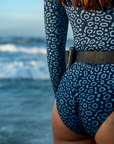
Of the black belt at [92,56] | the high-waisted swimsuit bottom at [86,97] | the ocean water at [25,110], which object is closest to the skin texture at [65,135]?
the high-waisted swimsuit bottom at [86,97]

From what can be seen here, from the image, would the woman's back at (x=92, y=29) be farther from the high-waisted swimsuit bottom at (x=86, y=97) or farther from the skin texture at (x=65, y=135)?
the skin texture at (x=65, y=135)

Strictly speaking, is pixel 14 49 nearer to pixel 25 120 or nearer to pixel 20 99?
pixel 20 99

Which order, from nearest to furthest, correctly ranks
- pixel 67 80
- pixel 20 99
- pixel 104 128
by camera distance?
pixel 104 128 < pixel 67 80 < pixel 20 99

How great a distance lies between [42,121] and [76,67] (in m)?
2.32

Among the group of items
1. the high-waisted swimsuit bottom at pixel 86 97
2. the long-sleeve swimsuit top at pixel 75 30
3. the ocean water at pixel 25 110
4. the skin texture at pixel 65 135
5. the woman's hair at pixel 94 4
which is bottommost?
the ocean water at pixel 25 110

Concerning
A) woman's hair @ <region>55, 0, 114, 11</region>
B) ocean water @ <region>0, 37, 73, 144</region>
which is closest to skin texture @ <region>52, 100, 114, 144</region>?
woman's hair @ <region>55, 0, 114, 11</region>

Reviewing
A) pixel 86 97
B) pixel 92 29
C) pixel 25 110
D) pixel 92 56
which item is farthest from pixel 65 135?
pixel 25 110

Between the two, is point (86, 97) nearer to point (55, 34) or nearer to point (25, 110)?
point (55, 34)

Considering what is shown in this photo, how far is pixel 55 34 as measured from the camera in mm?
1115

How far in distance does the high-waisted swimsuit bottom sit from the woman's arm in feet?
0.66

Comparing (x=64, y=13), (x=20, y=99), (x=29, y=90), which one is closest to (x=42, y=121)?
(x=20, y=99)

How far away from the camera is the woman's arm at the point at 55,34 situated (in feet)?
3.54

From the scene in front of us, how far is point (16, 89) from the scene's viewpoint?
506 centimetres

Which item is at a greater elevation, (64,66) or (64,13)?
(64,13)
